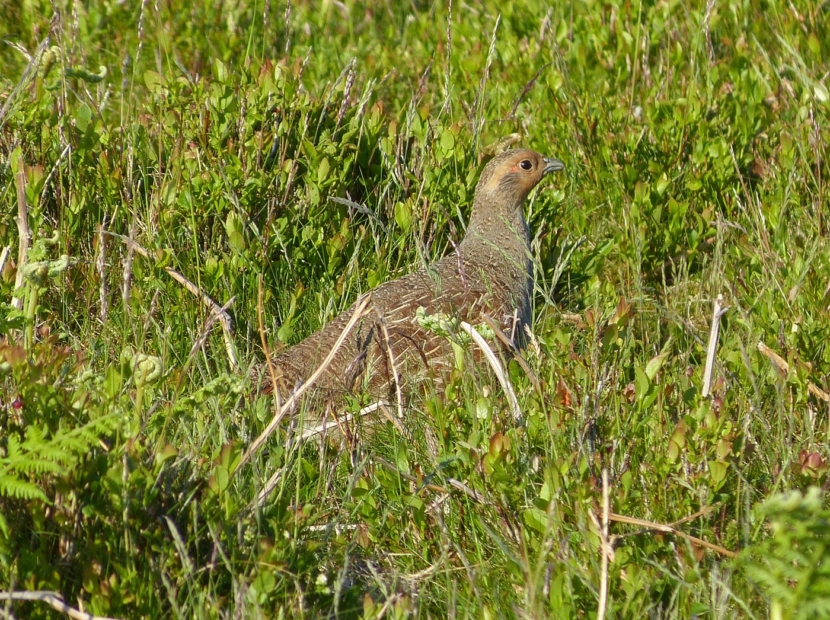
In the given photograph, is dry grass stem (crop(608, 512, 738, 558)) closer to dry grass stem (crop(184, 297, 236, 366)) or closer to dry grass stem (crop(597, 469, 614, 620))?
dry grass stem (crop(597, 469, 614, 620))

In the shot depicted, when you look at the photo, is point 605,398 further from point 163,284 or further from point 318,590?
point 163,284

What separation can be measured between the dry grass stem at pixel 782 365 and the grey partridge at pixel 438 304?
93 centimetres

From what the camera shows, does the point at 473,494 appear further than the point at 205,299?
No

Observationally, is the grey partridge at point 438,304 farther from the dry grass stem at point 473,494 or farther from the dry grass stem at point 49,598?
the dry grass stem at point 49,598

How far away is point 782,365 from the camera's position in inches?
158

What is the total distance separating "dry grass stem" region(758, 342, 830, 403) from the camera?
3.91 m

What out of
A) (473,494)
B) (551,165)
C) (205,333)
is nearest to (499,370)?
(473,494)

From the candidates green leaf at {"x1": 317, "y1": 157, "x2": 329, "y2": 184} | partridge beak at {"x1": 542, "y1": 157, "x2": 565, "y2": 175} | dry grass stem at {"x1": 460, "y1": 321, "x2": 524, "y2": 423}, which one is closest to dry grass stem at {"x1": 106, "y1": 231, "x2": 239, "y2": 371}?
green leaf at {"x1": 317, "y1": 157, "x2": 329, "y2": 184}

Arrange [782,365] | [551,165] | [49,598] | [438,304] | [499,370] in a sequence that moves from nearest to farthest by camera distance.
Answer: [49,598], [499,370], [782,365], [438,304], [551,165]

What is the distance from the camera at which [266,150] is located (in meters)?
5.04

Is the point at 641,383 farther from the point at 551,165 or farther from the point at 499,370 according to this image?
the point at 551,165

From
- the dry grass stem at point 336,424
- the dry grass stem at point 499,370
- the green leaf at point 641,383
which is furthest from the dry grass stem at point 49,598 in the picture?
the green leaf at point 641,383

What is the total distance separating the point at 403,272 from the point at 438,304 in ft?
1.72

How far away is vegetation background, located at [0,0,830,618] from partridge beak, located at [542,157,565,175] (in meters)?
0.14
